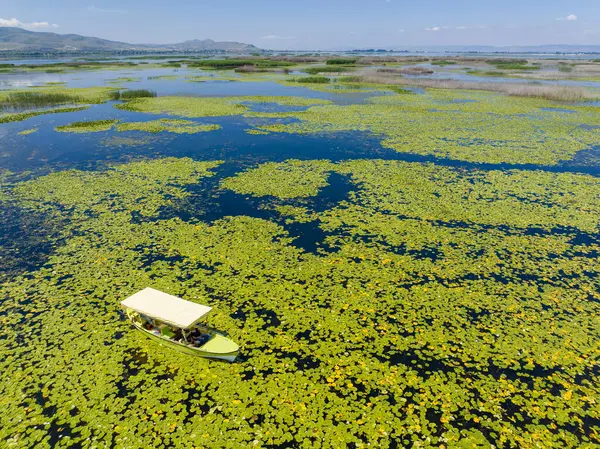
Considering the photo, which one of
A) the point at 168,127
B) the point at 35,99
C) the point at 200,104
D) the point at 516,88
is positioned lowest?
the point at 168,127

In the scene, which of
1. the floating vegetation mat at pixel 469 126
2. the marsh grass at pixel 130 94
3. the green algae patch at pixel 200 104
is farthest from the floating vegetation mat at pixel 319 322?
the marsh grass at pixel 130 94

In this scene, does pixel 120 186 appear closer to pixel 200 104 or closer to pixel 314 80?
pixel 200 104

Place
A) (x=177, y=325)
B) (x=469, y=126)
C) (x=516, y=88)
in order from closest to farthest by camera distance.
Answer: (x=177, y=325)
(x=469, y=126)
(x=516, y=88)

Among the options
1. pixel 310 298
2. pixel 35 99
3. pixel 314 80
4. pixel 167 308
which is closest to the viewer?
pixel 167 308

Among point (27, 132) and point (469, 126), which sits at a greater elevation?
point (469, 126)

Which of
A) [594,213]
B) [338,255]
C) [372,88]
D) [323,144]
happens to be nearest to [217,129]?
[323,144]

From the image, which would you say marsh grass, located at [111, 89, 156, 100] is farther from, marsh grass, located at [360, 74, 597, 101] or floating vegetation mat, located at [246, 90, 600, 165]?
marsh grass, located at [360, 74, 597, 101]

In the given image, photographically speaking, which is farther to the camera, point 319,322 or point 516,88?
point 516,88

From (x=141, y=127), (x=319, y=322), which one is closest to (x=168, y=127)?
(x=141, y=127)
